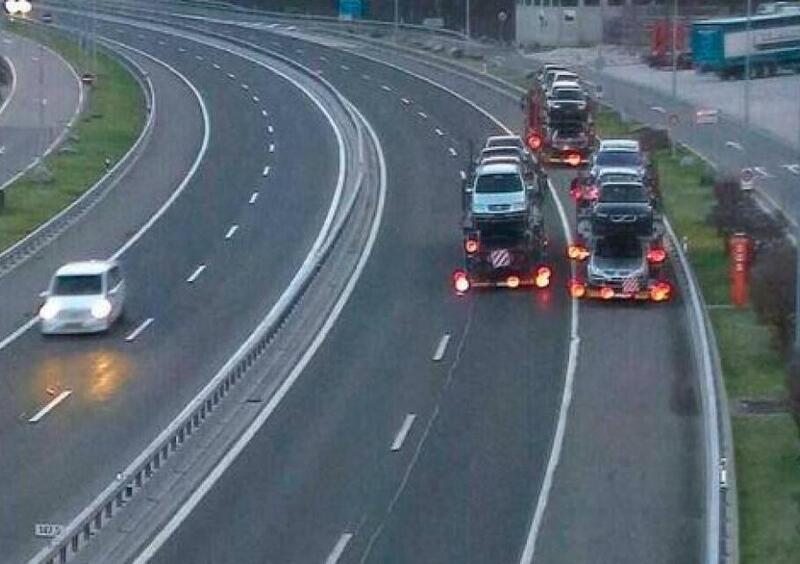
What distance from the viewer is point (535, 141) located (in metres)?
62.0

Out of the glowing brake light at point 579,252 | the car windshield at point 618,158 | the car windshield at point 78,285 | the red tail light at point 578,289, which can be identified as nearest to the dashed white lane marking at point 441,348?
the red tail light at point 578,289

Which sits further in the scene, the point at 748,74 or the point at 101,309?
the point at 748,74

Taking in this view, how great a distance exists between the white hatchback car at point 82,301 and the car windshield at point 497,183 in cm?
836

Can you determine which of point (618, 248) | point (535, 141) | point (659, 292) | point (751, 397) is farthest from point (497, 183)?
point (535, 141)

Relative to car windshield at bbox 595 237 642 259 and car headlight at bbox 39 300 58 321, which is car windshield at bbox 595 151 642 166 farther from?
car headlight at bbox 39 300 58 321

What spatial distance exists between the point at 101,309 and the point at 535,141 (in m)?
26.2

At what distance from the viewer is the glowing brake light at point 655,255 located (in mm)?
40656

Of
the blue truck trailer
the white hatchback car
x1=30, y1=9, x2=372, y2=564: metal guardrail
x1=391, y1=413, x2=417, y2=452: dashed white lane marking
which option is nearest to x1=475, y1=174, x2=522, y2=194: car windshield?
x1=30, y1=9, x2=372, y2=564: metal guardrail

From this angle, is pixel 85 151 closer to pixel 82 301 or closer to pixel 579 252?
pixel 579 252

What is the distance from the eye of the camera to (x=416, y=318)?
39.6 metres

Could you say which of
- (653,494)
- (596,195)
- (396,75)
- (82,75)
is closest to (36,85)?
(82,75)

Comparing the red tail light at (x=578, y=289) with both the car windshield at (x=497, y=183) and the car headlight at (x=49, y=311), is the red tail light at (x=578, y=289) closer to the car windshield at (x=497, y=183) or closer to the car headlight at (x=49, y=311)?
the car windshield at (x=497, y=183)

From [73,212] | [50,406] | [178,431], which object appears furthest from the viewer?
[73,212]

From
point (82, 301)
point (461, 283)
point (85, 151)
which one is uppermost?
point (82, 301)
